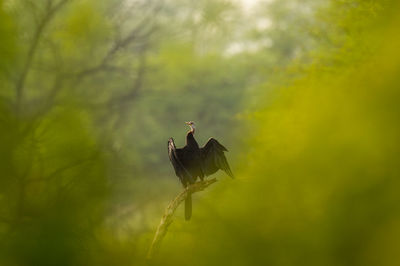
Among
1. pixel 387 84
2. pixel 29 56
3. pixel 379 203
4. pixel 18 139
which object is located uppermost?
A: pixel 29 56

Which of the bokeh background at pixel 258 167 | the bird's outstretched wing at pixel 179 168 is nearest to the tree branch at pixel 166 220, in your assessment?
the bokeh background at pixel 258 167

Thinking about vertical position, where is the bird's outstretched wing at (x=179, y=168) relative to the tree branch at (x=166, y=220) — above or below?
above

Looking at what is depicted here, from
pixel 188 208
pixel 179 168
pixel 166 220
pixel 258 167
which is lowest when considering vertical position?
pixel 258 167

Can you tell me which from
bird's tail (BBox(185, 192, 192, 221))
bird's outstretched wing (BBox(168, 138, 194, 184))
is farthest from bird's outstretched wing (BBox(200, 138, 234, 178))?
bird's tail (BBox(185, 192, 192, 221))

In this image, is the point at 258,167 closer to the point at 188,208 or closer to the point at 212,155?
the point at 188,208

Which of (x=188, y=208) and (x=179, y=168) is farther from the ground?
(x=179, y=168)

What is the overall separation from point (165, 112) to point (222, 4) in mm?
7393

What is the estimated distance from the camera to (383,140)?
2.88 metres

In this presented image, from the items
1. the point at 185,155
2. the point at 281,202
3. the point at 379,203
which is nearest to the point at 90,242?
the point at 185,155

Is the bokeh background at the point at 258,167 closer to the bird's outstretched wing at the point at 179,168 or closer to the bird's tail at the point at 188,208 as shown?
the bird's tail at the point at 188,208

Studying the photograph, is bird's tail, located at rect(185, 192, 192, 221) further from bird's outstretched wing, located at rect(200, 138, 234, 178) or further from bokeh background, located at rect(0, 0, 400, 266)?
bird's outstretched wing, located at rect(200, 138, 234, 178)

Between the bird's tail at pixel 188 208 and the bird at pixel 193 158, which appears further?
the bird at pixel 193 158

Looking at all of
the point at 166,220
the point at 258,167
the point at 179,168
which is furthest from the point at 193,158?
the point at 258,167

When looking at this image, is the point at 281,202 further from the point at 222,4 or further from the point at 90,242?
the point at 222,4
